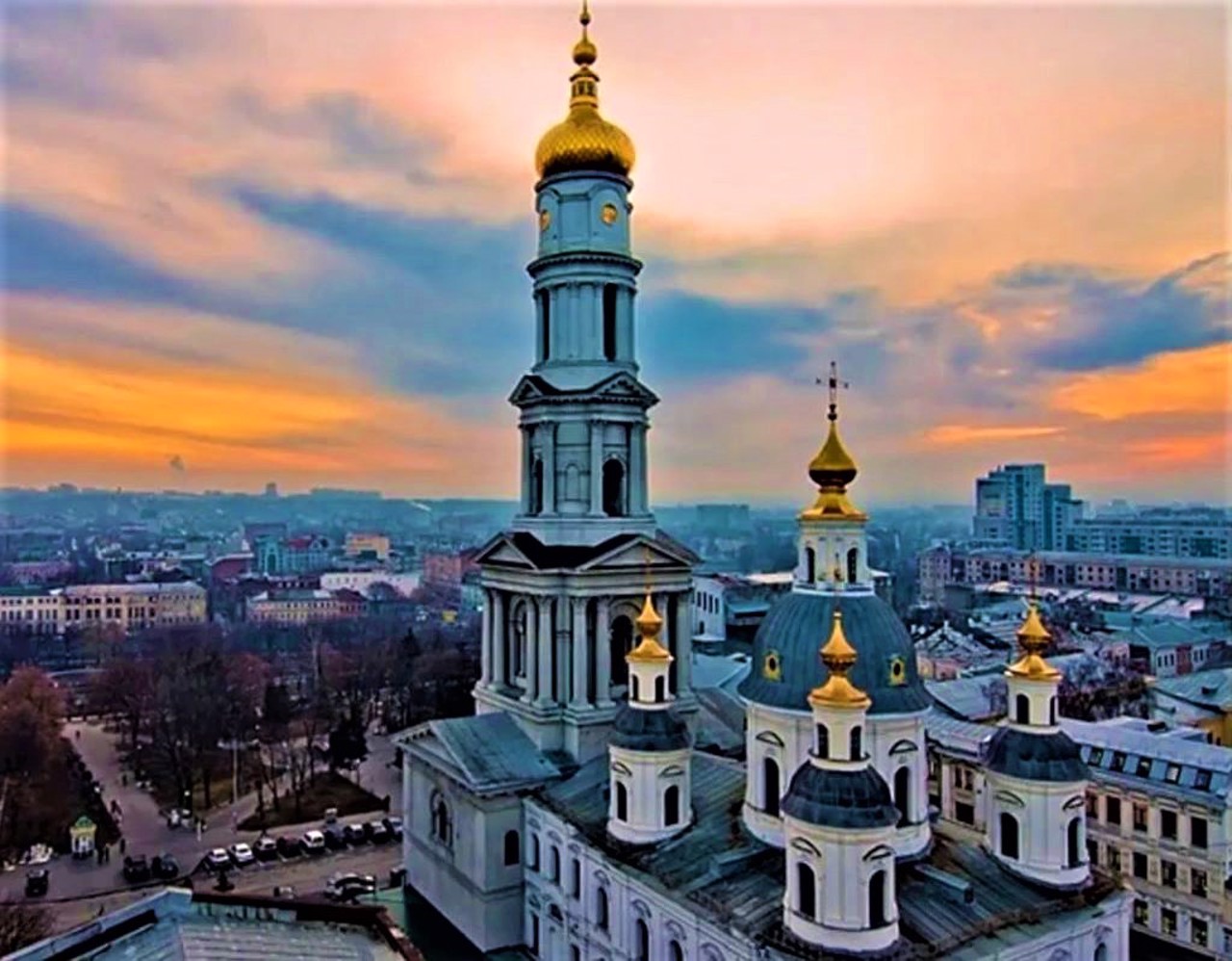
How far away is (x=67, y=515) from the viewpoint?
187m

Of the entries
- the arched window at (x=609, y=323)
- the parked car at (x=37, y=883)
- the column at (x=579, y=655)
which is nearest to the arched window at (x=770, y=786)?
the column at (x=579, y=655)

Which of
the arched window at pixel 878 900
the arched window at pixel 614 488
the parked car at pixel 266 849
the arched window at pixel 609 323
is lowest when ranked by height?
the parked car at pixel 266 849

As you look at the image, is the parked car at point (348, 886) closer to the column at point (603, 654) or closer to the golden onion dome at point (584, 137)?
the column at point (603, 654)

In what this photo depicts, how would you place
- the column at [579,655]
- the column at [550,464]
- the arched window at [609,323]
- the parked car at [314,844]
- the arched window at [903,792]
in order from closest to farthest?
the arched window at [903,792] → the column at [579,655] → the column at [550,464] → the arched window at [609,323] → the parked car at [314,844]

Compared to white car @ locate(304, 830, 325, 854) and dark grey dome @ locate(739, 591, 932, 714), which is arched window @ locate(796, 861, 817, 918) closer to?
dark grey dome @ locate(739, 591, 932, 714)

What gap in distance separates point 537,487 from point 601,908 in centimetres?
1136

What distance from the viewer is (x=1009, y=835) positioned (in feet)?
59.2

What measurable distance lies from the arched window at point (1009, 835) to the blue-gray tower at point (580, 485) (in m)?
9.55

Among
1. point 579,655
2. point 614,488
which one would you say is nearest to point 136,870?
point 579,655

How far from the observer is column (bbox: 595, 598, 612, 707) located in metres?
25.1

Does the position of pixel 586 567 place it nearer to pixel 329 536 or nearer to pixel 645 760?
pixel 645 760

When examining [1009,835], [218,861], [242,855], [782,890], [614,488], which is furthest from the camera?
Answer: [242,855]

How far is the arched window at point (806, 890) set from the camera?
51.3ft

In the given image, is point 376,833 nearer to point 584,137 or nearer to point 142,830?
point 142,830
